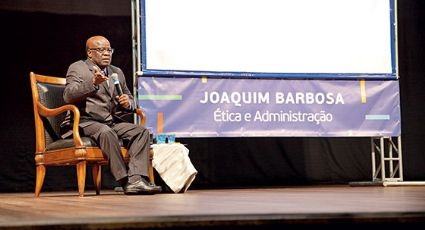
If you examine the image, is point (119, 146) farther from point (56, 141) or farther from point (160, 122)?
point (160, 122)

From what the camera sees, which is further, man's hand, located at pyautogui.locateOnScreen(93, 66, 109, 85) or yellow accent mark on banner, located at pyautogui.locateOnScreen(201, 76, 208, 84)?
yellow accent mark on banner, located at pyautogui.locateOnScreen(201, 76, 208, 84)

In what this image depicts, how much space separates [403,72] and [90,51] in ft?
10.6

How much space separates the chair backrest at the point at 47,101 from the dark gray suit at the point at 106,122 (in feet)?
0.64

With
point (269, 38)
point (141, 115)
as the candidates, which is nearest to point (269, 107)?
point (269, 38)

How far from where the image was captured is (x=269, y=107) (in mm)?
5160

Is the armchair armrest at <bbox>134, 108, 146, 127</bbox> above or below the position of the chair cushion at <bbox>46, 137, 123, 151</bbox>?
above

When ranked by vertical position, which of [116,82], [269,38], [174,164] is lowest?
[174,164]

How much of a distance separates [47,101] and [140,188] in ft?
3.31

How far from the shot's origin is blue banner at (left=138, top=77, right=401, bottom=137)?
16.2ft

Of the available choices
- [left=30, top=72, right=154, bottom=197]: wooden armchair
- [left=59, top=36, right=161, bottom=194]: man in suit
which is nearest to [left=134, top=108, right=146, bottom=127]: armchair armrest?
[left=30, top=72, right=154, bottom=197]: wooden armchair

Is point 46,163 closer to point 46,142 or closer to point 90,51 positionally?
point 46,142

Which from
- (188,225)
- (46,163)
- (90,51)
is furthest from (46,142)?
(188,225)

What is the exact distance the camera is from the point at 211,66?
505cm

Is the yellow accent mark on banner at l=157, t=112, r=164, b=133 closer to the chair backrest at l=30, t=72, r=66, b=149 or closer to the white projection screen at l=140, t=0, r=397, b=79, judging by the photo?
the white projection screen at l=140, t=0, r=397, b=79
